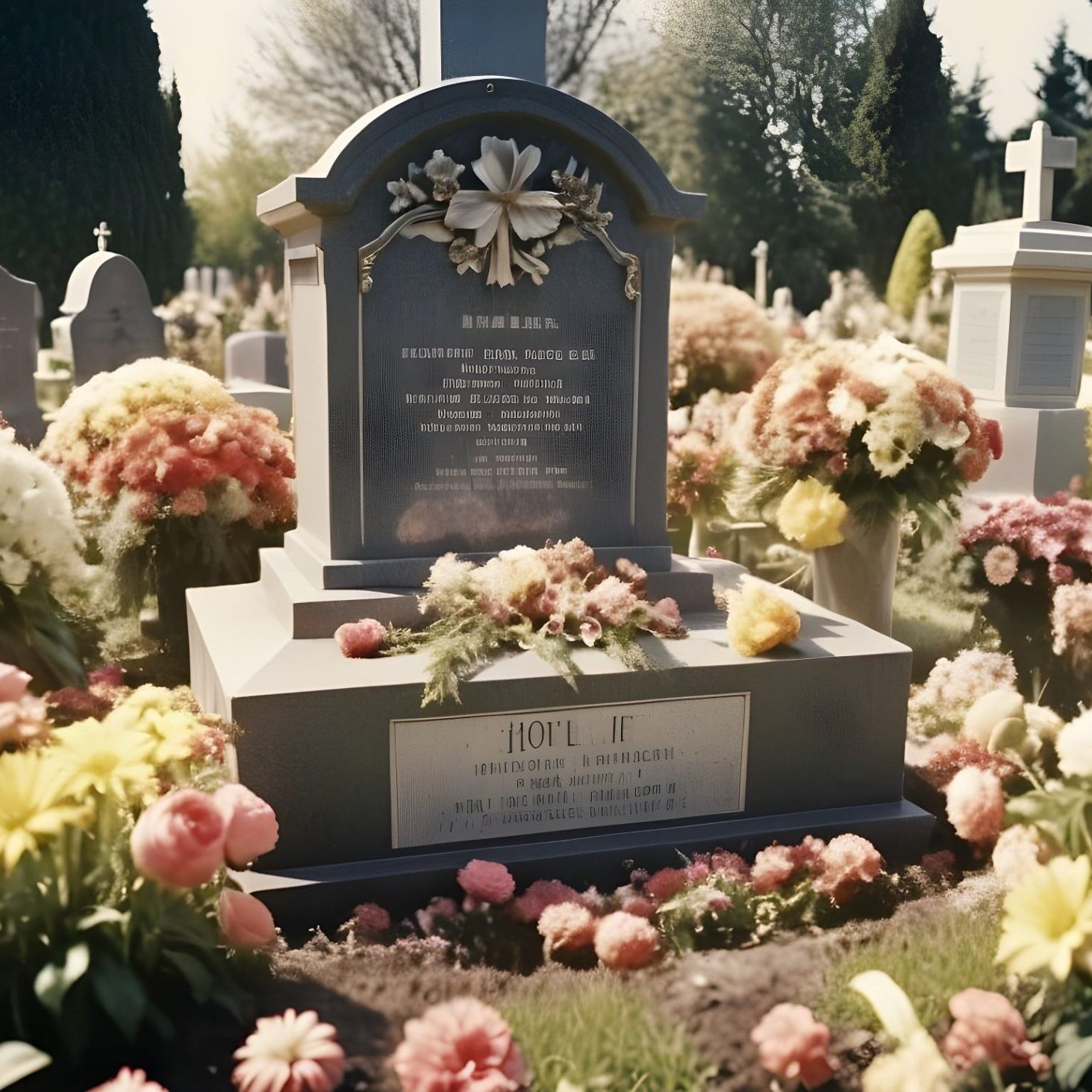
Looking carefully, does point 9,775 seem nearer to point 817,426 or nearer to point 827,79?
point 817,426

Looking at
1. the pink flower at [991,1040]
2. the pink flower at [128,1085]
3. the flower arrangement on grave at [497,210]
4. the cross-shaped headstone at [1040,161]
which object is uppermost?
the cross-shaped headstone at [1040,161]

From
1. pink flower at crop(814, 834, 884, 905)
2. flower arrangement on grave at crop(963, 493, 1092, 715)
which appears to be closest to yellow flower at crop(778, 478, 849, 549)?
flower arrangement on grave at crop(963, 493, 1092, 715)

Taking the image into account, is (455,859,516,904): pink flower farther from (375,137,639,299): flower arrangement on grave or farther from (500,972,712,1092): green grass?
(375,137,639,299): flower arrangement on grave

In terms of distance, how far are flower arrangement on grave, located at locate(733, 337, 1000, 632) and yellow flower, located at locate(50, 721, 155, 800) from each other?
3.35 metres

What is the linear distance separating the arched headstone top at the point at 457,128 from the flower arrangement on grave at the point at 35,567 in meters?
1.25

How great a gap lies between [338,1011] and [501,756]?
117 cm

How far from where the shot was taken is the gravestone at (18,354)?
9.61 metres

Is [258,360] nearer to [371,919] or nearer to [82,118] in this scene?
[82,118]

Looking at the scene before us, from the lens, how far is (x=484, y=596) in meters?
3.96

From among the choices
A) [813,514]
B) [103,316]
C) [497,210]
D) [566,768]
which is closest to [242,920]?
[566,768]

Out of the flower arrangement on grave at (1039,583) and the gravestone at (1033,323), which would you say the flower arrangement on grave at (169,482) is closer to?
the flower arrangement on grave at (1039,583)

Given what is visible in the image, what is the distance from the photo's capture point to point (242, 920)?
2.76m

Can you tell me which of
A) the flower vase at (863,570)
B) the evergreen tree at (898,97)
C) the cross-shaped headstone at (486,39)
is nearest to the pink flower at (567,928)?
the flower vase at (863,570)

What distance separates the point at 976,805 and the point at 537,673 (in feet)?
4.23
